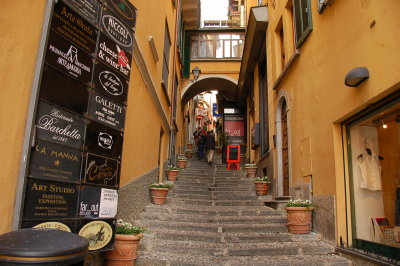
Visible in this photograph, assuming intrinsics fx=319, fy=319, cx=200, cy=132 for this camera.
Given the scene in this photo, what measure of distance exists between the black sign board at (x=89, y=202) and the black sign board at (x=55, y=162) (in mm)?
189

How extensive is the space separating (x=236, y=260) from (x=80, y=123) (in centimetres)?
293

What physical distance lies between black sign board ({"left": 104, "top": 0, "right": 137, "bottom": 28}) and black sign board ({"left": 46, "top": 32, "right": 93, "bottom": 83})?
0.97 metres

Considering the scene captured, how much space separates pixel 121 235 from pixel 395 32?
417cm

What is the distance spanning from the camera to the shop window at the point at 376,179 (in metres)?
4.02

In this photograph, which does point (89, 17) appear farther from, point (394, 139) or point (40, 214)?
point (394, 139)

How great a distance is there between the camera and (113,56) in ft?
14.1

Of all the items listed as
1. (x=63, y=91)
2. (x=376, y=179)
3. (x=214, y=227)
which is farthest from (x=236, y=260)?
(x=63, y=91)

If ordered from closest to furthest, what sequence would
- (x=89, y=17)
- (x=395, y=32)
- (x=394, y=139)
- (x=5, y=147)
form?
1. (x=5, y=147)
2. (x=395, y=32)
3. (x=89, y=17)
4. (x=394, y=139)

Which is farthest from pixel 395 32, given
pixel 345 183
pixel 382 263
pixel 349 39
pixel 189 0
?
pixel 189 0

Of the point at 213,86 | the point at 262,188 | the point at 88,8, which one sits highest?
the point at 213,86

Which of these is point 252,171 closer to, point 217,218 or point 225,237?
point 217,218

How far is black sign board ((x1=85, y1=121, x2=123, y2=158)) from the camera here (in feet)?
12.3

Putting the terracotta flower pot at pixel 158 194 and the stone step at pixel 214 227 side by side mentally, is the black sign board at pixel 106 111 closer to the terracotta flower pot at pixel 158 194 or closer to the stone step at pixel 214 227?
the stone step at pixel 214 227

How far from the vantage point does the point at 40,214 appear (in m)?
3.00
